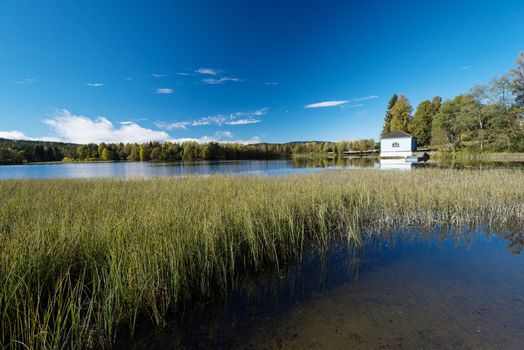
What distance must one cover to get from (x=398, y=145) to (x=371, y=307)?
42090 mm

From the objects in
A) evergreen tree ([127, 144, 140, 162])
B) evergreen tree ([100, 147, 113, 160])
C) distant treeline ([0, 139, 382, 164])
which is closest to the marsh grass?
distant treeline ([0, 139, 382, 164])

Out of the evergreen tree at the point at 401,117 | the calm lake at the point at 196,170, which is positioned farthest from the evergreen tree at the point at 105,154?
the evergreen tree at the point at 401,117

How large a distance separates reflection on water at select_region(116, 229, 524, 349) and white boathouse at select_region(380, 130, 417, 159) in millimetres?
38349

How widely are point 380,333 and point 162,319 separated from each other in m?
2.55

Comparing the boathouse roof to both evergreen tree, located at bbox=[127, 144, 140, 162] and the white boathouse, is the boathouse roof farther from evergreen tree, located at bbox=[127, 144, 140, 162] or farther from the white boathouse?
evergreen tree, located at bbox=[127, 144, 140, 162]

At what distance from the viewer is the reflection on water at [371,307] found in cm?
243

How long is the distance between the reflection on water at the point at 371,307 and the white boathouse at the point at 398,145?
38349mm

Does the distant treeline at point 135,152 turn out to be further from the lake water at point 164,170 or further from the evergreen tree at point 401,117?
the lake water at point 164,170

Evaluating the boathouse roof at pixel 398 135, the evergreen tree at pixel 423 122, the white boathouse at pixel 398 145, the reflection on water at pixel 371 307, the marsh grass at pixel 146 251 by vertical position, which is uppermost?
the evergreen tree at pixel 423 122

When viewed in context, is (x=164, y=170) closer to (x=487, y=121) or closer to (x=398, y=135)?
(x=398, y=135)

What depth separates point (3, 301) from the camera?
224cm

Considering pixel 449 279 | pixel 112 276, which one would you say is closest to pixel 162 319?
pixel 112 276

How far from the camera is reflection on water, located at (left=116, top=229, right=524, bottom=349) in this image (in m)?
2.43

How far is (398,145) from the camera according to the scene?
38.2 metres
